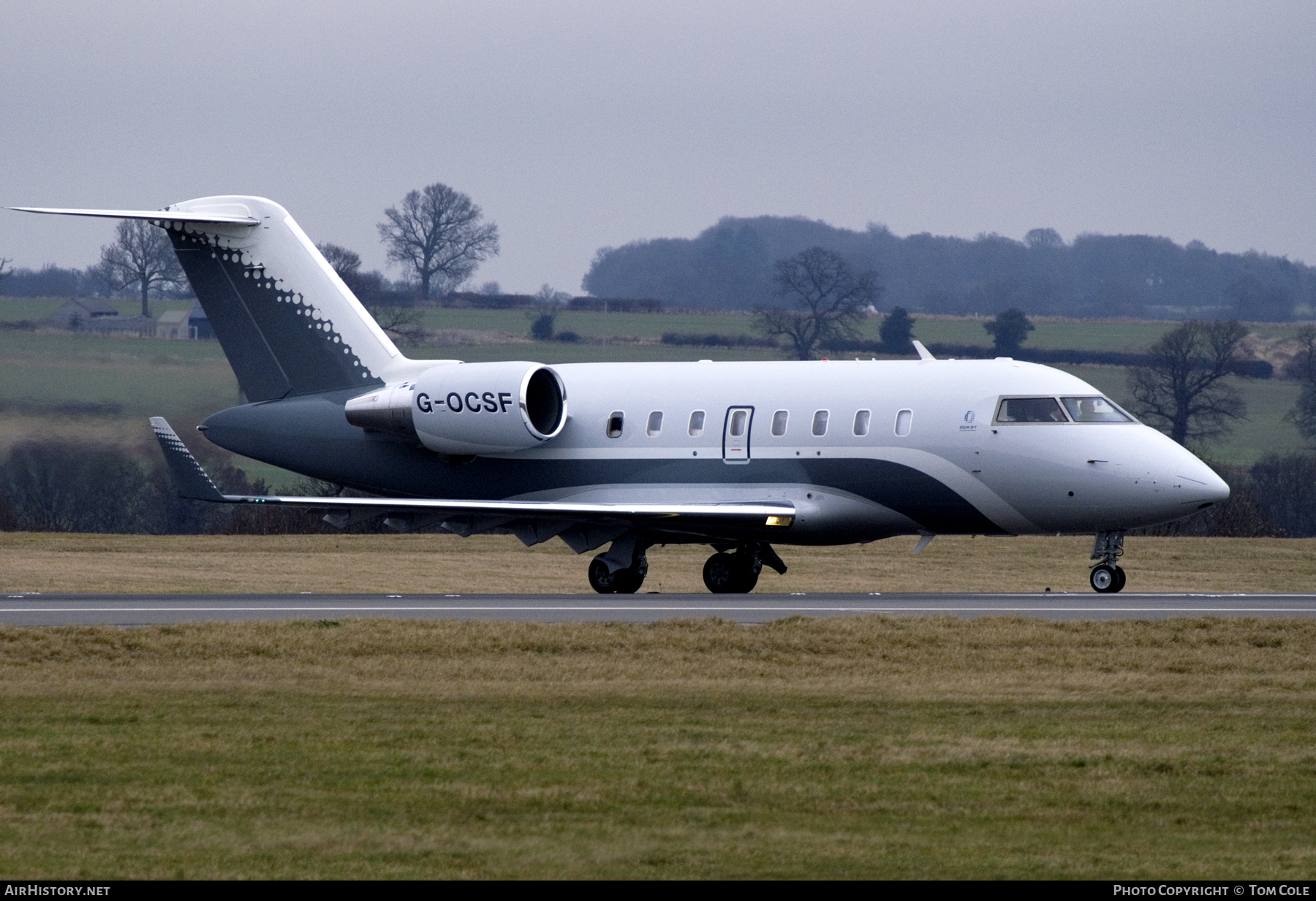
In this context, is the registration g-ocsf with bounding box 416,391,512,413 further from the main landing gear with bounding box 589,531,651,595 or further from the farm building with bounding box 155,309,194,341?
the farm building with bounding box 155,309,194,341

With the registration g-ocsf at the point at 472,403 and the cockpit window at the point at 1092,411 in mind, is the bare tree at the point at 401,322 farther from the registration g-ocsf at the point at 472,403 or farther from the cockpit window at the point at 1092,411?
the cockpit window at the point at 1092,411

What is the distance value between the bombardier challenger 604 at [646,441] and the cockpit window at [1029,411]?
0.09 feet

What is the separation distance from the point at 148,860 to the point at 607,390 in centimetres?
2065

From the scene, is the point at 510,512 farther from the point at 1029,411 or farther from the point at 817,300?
the point at 817,300

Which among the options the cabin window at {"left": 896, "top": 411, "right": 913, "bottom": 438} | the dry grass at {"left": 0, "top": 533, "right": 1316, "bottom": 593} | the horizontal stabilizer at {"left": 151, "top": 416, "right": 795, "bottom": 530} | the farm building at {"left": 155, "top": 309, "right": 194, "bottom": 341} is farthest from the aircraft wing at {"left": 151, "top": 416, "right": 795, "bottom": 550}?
the farm building at {"left": 155, "top": 309, "right": 194, "bottom": 341}

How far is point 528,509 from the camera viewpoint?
1072 inches

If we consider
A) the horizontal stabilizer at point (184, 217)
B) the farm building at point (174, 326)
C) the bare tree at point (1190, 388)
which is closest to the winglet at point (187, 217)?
the horizontal stabilizer at point (184, 217)

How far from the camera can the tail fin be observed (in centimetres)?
3195

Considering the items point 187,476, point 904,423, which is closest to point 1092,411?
point 904,423

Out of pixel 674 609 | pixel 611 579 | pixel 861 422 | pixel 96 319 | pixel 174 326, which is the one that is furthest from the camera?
pixel 174 326

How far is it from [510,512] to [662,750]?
14274mm

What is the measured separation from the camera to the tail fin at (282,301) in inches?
1258

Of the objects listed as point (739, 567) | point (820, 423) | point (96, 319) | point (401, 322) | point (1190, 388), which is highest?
point (401, 322)
